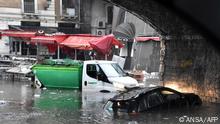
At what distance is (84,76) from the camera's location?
26.4 metres

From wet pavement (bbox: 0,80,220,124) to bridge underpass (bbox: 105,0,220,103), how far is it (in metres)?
1.94

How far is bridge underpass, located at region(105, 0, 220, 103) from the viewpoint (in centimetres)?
2223

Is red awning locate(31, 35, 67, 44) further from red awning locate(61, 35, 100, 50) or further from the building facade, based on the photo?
the building facade

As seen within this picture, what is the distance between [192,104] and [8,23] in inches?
1445

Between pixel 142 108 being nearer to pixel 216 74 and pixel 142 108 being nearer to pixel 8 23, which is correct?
pixel 216 74

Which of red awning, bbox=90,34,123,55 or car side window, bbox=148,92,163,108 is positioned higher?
red awning, bbox=90,34,123,55

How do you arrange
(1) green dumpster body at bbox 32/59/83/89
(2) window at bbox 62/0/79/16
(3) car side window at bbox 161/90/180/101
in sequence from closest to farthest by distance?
(3) car side window at bbox 161/90/180/101 → (1) green dumpster body at bbox 32/59/83/89 → (2) window at bbox 62/0/79/16

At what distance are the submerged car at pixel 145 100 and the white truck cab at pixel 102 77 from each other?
625cm

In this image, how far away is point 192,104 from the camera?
Answer: 1997 centimetres

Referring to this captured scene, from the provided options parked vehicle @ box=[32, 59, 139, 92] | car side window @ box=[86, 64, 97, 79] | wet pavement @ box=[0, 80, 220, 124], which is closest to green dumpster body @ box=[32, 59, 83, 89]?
parked vehicle @ box=[32, 59, 139, 92]

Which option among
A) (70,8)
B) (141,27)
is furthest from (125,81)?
(70,8)

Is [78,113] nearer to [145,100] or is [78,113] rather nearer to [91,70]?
[145,100]

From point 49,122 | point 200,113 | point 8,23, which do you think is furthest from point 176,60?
point 8,23

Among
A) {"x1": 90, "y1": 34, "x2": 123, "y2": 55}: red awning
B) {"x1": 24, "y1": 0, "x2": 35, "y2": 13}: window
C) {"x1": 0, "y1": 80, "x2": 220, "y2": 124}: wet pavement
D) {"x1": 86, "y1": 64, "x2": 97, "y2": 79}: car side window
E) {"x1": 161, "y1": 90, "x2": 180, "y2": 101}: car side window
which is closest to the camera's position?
{"x1": 0, "y1": 80, "x2": 220, "y2": 124}: wet pavement
